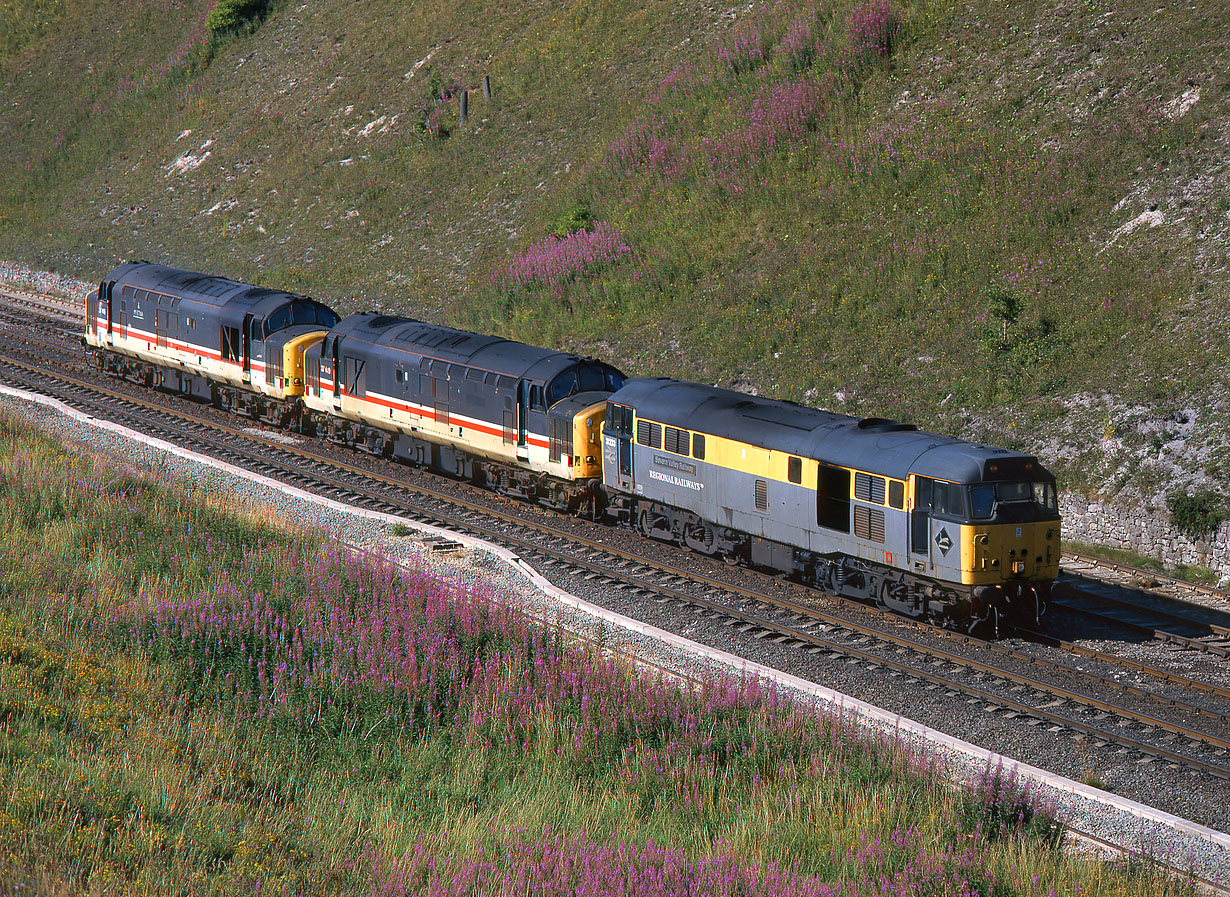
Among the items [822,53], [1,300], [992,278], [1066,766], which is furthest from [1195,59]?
[1,300]

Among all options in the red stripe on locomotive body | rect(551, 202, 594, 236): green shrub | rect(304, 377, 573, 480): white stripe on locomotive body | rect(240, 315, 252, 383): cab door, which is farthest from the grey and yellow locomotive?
rect(551, 202, 594, 236): green shrub

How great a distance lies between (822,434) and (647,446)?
4.25 m

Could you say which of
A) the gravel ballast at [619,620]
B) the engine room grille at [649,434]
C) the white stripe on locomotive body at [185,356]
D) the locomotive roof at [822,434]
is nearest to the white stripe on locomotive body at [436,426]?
the white stripe on locomotive body at [185,356]

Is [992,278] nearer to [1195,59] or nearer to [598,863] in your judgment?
[1195,59]

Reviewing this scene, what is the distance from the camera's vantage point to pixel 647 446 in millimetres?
23812

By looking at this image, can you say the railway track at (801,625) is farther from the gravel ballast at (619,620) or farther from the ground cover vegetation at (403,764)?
the ground cover vegetation at (403,764)

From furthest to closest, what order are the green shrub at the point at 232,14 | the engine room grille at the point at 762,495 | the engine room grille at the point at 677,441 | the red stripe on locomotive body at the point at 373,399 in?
the green shrub at the point at 232,14 → the red stripe on locomotive body at the point at 373,399 → the engine room grille at the point at 677,441 → the engine room grille at the point at 762,495

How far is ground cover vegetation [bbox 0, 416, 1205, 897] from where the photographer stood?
31.2 feet

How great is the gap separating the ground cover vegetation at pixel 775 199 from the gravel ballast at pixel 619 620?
11292 mm

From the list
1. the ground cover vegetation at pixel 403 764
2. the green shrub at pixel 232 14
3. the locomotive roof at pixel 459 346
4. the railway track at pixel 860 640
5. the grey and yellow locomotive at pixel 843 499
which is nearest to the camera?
the ground cover vegetation at pixel 403 764

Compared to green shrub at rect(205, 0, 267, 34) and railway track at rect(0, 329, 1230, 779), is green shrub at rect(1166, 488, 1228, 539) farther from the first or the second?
green shrub at rect(205, 0, 267, 34)

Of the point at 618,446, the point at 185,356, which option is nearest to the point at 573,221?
the point at 185,356

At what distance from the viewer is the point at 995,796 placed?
12352 millimetres

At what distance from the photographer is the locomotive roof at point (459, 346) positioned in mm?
26359
